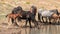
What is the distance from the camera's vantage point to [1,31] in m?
16.3

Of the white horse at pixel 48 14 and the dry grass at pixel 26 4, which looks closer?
the white horse at pixel 48 14

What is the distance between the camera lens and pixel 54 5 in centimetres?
2698

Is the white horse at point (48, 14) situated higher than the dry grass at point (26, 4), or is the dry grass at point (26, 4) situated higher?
the dry grass at point (26, 4)

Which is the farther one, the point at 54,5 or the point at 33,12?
the point at 54,5

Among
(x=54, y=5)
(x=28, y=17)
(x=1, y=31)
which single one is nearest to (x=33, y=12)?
(x=28, y=17)

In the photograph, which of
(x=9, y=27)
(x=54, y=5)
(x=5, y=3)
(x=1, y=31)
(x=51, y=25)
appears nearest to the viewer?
(x=1, y=31)

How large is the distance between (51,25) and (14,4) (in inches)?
238

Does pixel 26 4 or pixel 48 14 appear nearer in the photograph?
pixel 48 14

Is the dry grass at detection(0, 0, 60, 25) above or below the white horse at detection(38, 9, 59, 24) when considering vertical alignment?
above

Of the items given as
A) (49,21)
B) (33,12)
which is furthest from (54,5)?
(33,12)

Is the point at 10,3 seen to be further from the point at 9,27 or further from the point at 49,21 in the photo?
the point at 9,27

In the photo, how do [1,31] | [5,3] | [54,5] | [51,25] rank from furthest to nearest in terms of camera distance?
1. [54,5]
2. [5,3]
3. [51,25]
4. [1,31]

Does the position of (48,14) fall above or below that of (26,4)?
below

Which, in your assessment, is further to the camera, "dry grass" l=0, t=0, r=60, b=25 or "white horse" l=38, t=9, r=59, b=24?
"dry grass" l=0, t=0, r=60, b=25
